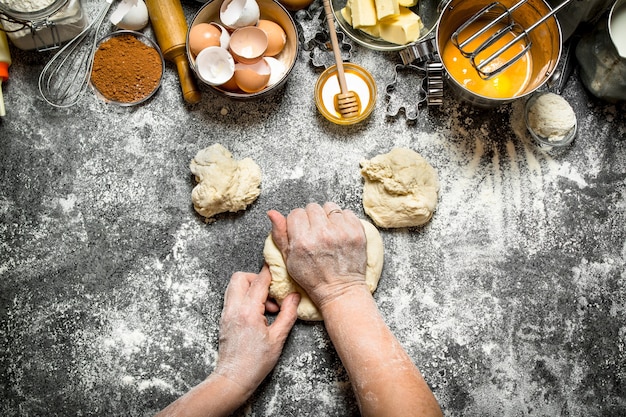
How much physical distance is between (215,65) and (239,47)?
3.5 inches

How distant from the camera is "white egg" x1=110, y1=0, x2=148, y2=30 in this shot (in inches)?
63.1

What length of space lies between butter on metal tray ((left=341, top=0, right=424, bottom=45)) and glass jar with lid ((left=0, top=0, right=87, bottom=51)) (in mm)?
842

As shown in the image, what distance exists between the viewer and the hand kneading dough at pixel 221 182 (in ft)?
5.08

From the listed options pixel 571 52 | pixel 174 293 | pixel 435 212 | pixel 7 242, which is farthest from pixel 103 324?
pixel 571 52

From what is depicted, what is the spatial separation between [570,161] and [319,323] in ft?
3.08

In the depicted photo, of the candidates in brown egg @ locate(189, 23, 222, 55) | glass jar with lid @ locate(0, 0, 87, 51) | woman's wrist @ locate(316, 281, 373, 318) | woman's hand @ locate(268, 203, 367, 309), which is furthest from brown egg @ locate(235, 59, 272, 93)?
woman's wrist @ locate(316, 281, 373, 318)

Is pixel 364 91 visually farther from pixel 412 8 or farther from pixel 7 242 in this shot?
pixel 7 242

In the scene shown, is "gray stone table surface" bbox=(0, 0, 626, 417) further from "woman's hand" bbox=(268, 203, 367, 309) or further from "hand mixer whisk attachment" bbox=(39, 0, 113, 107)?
"woman's hand" bbox=(268, 203, 367, 309)

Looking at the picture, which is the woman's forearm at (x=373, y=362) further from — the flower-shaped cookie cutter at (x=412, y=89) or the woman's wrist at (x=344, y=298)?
the flower-shaped cookie cutter at (x=412, y=89)

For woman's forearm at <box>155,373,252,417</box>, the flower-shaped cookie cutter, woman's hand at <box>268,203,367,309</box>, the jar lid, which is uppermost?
the jar lid

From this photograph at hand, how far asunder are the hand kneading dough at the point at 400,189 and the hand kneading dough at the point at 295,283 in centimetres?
8

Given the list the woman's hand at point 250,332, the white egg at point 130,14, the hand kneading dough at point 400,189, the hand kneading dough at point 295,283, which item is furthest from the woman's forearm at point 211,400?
the white egg at point 130,14

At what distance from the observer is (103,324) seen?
1604mm

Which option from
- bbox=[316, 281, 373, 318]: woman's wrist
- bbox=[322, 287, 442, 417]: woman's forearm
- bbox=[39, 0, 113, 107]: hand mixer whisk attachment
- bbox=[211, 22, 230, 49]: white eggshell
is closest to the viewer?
bbox=[322, 287, 442, 417]: woman's forearm
